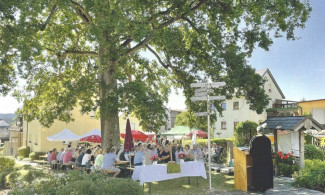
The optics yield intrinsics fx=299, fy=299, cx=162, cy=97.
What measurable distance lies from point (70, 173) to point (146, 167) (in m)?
3.16

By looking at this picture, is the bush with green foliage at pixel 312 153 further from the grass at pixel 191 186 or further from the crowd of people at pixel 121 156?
the crowd of people at pixel 121 156

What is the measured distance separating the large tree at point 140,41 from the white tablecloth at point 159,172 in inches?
162

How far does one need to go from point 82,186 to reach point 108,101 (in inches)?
311

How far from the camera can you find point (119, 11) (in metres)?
12.7

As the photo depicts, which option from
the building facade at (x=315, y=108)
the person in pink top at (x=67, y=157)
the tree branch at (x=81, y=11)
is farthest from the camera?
the building facade at (x=315, y=108)

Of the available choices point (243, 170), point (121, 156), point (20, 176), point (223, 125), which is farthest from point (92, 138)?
point (223, 125)

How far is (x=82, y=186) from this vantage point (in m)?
6.72

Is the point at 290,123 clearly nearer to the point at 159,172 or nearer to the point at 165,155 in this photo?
the point at 165,155

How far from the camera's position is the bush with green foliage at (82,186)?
6.73m

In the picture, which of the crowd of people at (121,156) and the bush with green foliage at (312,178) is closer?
the bush with green foliage at (312,178)

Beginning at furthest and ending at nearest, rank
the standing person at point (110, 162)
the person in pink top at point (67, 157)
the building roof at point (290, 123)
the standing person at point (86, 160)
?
the person in pink top at point (67, 157)
the standing person at point (86, 160)
the standing person at point (110, 162)
the building roof at point (290, 123)

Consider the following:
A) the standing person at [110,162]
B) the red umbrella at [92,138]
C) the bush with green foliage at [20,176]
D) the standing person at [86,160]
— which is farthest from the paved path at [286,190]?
the red umbrella at [92,138]

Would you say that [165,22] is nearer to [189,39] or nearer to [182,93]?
[189,39]

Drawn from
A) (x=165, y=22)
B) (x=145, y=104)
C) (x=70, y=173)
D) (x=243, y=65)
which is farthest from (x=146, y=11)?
(x=70, y=173)
